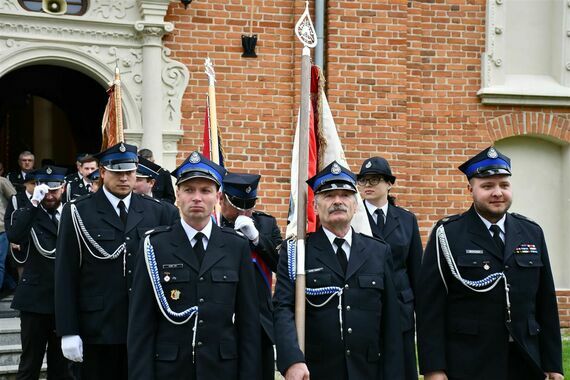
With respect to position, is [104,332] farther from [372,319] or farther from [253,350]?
[372,319]

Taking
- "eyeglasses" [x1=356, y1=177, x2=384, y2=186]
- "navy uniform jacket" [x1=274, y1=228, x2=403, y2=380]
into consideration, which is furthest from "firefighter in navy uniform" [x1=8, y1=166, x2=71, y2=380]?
"navy uniform jacket" [x1=274, y1=228, x2=403, y2=380]

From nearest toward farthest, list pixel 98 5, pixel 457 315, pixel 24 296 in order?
pixel 457 315
pixel 24 296
pixel 98 5

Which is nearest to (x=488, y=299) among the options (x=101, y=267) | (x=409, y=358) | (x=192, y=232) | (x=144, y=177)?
(x=409, y=358)

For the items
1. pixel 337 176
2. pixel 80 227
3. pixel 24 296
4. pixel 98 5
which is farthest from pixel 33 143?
pixel 337 176

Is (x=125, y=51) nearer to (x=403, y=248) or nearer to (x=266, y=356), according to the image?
(x=403, y=248)

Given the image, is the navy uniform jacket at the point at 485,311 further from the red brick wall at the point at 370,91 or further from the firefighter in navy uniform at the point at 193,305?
the red brick wall at the point at 370,91

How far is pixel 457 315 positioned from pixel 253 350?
1.17 m

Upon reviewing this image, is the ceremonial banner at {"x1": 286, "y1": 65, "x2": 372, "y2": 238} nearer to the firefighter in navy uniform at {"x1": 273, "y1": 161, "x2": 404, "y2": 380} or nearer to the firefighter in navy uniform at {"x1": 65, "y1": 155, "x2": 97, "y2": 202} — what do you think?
the firefighter in navy uniform at {"x1": 273, "y1": 161, "x2": 404, "y2": 380}

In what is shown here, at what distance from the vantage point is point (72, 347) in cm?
589

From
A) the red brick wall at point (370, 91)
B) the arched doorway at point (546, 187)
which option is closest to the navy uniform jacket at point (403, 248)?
the red brick wall at point (370, 91)

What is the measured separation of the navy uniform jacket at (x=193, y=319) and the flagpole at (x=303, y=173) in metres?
0.23

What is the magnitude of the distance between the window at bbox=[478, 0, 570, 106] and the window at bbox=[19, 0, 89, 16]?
4807 millimetres

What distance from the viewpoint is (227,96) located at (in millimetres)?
10930

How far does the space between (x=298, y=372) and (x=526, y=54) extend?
830 cm
